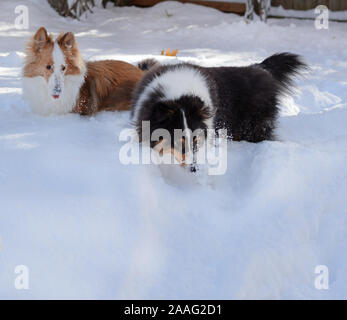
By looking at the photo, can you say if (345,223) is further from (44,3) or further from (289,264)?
(44,3)

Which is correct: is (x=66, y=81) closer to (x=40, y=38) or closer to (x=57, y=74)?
(x=57, y=74)

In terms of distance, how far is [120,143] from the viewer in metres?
3.26

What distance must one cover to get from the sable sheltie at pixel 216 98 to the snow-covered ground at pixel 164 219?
0.67ft

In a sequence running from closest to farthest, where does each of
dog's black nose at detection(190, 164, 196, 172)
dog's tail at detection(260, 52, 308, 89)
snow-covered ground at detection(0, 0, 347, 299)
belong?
snow-covered ground at detection(0, 0, 347, 299), dog's black nose at detection(190, 164, 196, 172), dog's tail at detection(260, 52, 308, 89)

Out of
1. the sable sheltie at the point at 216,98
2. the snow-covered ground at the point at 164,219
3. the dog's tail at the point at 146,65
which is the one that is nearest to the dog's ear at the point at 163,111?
the sable sheltie at the point at 216,98

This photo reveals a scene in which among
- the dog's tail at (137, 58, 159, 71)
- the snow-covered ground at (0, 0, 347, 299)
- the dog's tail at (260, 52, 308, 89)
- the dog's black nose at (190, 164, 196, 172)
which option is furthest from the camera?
the dog's tail at (137, 58, 159, 71)

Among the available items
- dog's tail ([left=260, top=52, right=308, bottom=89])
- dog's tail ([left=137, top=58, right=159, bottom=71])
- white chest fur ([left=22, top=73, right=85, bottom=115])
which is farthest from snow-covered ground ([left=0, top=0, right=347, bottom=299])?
dog's tail ([left=137, top=58, right=159, bottom=71])

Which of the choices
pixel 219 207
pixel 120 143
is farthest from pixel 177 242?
pixel 120 143

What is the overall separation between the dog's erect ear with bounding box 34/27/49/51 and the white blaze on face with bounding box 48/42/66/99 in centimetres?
9

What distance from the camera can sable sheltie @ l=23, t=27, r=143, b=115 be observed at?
12.6 feet

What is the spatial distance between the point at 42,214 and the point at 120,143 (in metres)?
1.01

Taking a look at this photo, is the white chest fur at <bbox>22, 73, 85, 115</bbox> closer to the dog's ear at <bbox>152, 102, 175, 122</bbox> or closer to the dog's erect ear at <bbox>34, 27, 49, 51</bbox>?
the dog's erect ear at <bbox>34, 27, 49, 51</bbox>

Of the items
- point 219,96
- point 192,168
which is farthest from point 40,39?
point 192,168

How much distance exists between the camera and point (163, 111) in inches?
111
